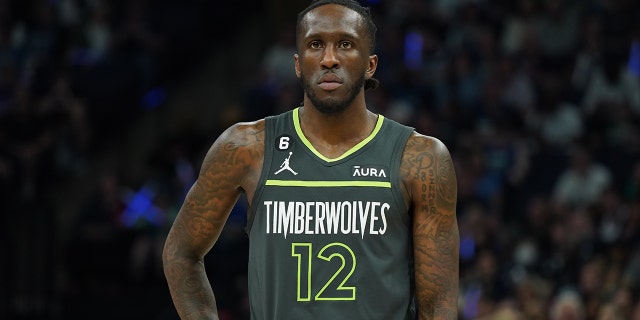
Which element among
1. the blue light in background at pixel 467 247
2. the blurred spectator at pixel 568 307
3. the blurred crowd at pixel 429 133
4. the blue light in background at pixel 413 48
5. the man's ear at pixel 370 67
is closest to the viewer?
the man's ear at pixel 370 67

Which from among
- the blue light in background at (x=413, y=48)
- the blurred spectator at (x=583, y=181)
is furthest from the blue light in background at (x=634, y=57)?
the blue light in background at (x=413, y=48)

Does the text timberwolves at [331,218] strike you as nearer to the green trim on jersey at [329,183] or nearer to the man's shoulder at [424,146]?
the green trim on jersey at [329,183]

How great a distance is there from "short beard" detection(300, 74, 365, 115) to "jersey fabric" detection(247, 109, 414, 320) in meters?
0.19

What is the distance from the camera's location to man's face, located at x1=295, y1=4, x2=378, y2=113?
489cm

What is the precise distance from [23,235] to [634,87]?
7.72 metres

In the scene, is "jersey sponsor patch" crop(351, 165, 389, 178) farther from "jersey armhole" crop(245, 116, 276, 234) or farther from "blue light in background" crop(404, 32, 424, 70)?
"blue light in background" crop(404, 32, 424, 70)

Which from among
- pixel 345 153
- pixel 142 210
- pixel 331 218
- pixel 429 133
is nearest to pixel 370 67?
pixel 345 153

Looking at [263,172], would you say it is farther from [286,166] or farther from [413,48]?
[413,48]

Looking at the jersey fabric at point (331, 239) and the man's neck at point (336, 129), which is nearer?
the jersey fabric at point (331, 239)

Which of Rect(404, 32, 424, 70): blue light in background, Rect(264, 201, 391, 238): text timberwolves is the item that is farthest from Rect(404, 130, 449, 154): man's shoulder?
Rect(404, 32, 424, 70): blue light in background

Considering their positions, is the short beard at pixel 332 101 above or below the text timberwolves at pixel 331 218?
above

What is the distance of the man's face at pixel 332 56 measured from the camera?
4.89 meters

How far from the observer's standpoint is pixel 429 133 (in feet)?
48.0

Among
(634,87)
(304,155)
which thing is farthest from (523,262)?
(304,155)
